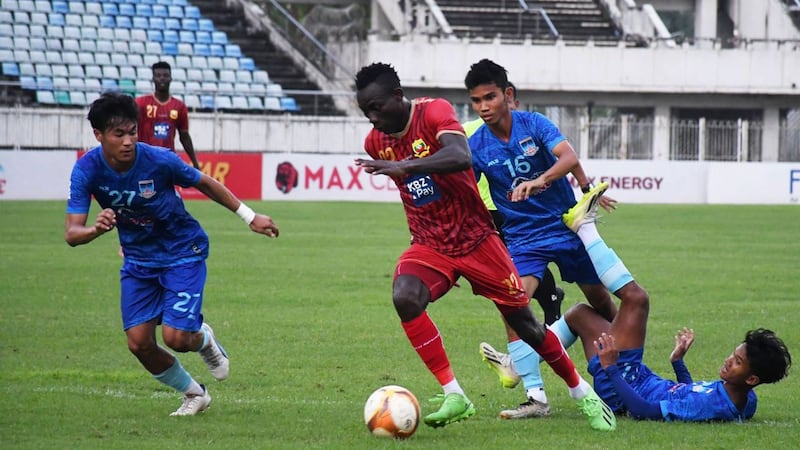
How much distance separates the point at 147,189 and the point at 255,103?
104ft

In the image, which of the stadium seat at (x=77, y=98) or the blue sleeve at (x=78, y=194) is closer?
the blue sleeve at (x=78, y=194)

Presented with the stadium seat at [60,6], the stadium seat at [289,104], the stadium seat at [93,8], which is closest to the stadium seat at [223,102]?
the stadium seat at [289,104]

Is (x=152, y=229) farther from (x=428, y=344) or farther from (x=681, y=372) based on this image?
(x=681, y=372)

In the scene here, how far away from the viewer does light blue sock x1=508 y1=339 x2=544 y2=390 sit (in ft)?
26.8

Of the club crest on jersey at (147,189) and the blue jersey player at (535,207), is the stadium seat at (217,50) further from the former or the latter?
the club crest on jersey at (147,189)

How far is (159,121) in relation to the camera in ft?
53.4

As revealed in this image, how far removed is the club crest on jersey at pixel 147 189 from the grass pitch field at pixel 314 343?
54.3 inches

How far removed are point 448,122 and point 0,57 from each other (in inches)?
1328

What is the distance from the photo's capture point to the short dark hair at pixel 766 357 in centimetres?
736

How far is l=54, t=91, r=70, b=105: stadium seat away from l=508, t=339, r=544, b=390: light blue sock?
3080 cm

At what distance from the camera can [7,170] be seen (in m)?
32.9

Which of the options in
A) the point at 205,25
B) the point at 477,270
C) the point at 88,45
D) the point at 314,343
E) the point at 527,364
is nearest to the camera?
the point at 477,270

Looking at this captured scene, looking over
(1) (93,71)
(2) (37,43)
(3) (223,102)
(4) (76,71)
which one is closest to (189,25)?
(1) (93,71)

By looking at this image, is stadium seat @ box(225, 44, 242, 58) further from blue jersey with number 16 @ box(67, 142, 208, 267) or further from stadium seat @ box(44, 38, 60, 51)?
blue jersey with number 16 @ box(67, 142, 208, 267)
